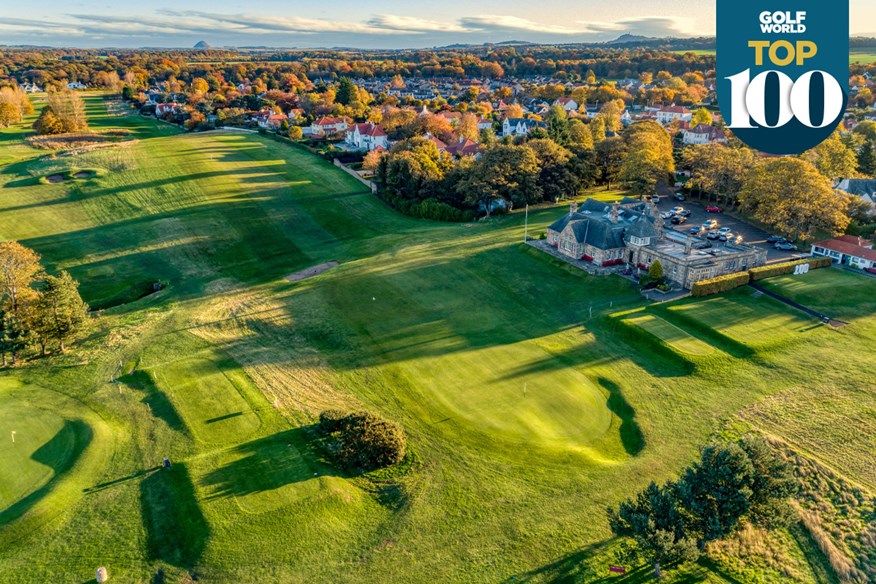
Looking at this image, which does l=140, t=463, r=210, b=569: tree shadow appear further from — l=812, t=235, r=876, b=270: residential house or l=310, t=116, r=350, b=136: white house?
l=310, t=116, r=350, b=136: white house

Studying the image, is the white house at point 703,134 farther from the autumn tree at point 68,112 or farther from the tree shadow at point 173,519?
the autumn tree at point 68,112

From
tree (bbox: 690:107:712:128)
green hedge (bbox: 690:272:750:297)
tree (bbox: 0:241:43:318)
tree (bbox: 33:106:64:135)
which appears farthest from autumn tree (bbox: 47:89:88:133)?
tree (bbox: 690:107:712:128)

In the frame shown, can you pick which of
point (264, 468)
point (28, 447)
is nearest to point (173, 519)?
point (264, 468)

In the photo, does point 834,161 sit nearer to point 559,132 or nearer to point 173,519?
point 559,132

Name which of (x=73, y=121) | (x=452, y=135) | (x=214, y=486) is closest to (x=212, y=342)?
(x=214, y=486)

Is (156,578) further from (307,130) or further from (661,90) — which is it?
(661,90)

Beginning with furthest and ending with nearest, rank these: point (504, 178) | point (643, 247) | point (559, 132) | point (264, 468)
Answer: point (559, 132)
point (504, 178)
point (643, 247)
point (264, 468)
